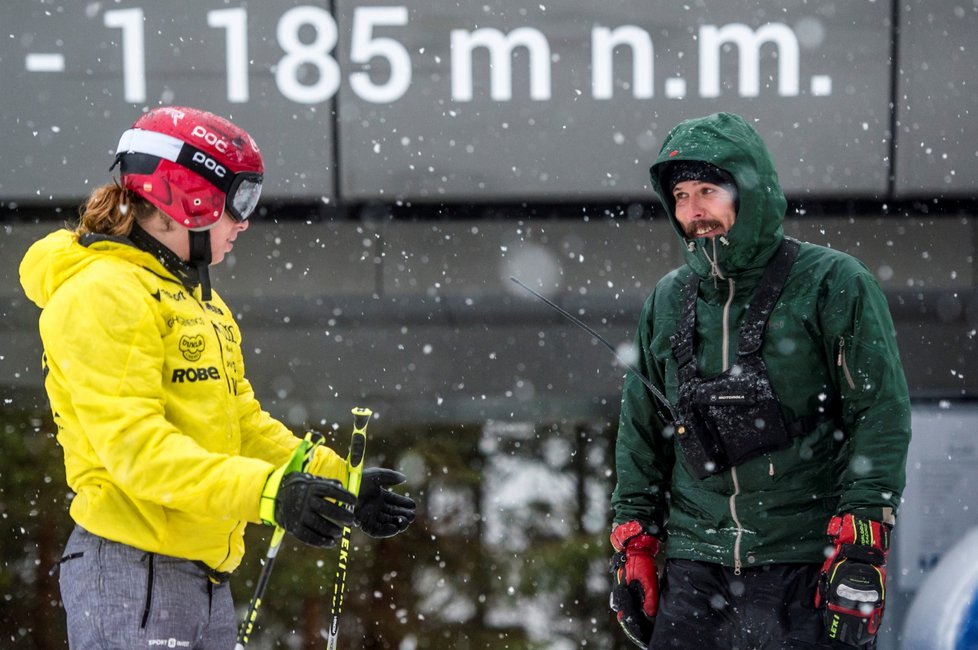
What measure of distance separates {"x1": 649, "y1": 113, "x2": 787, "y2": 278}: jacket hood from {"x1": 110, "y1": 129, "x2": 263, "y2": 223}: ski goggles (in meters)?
1.12

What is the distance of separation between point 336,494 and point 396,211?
3399 mm

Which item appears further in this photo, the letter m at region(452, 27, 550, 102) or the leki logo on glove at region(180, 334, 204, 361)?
the letter m at region(452, 27, 550, 102)

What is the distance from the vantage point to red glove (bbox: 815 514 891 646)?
255 centimetres

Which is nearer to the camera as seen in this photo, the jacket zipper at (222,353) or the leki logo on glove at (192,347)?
the leki logo on glove at (192,347)

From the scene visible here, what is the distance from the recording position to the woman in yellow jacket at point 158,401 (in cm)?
230

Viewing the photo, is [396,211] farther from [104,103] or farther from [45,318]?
[45,318]

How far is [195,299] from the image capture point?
2646 mm

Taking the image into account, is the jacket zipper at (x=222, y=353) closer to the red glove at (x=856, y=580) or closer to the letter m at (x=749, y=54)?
the red glove at (x=856, y=580)

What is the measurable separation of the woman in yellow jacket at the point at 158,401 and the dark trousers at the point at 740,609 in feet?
3.26

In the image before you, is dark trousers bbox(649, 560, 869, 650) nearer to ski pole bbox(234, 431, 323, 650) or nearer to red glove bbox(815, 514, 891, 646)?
red glove bbox(815, 514, 891, 646)

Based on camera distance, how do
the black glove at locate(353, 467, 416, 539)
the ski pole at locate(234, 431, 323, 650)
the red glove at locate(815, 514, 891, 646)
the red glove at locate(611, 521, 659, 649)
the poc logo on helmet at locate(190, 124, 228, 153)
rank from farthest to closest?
the red glove at locate(611, 521, 659, 649) < the black glove at locate(353, 467, 416, 539) < the poc logo on helmet at locate(190, 124, 228, 153) < the red glove at locate(815, 514, 891, 646) < the ski pole at locate(234, 431, 323, 650)

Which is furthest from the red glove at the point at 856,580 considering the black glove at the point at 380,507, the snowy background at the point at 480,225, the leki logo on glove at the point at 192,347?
the snowy background at the point at 480,225

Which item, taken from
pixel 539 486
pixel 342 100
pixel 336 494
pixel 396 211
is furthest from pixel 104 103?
pixel 336 494

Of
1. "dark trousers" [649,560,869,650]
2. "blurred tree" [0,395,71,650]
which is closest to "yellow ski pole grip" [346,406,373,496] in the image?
"dark trousers" [649,560,869,650]
